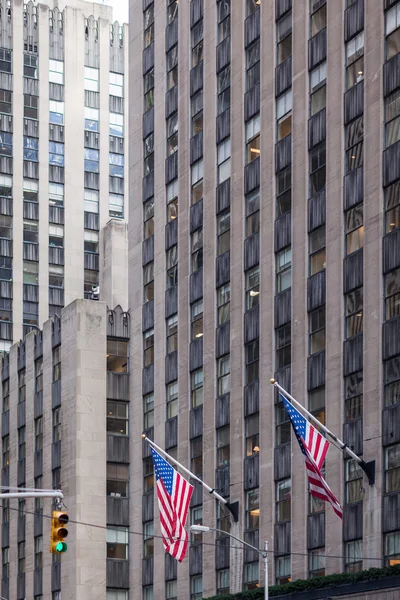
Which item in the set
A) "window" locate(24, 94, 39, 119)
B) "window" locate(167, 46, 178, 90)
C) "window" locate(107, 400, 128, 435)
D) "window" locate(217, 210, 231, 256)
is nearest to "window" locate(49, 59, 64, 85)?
"window" locate(24, 94, 39, 119)

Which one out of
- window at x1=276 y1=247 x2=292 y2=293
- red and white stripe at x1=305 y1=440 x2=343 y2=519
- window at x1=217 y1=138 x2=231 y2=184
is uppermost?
window at x1=217 y1=138 x2=231 y2=184

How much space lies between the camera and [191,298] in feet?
267

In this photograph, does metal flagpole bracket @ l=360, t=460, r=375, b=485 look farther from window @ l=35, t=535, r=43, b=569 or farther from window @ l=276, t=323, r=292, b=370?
window @ l=35, t=535, r=43, b=569

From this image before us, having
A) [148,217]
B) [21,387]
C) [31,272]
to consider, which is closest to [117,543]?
[21,387]

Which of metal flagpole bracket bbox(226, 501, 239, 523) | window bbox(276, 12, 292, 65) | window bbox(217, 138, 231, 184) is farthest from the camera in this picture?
window bbox(217, 138, 231, 184)

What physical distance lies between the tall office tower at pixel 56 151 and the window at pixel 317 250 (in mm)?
67242

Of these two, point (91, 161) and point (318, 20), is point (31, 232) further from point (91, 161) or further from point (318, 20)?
point (318, 20)

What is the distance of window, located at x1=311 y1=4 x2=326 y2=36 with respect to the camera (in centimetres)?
7031

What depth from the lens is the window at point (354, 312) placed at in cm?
6431

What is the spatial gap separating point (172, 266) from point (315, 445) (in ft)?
97.0

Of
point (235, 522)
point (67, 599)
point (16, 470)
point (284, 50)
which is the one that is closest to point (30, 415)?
point (16, 470)

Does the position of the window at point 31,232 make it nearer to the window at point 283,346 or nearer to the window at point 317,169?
the window at point 283,346

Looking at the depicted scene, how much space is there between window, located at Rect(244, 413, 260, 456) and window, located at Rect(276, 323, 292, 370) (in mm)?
3443

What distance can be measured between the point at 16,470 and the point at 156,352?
19112 mm
